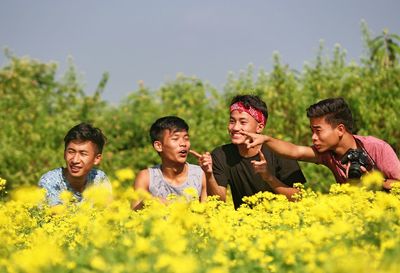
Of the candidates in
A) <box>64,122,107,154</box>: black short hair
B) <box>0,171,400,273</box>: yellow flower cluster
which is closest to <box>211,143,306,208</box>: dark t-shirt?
<box>64,122,107,154</box>: black short hair

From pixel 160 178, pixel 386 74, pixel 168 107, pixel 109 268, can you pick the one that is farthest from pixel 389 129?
pixel 109 268

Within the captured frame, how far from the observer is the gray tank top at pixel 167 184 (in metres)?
6.45

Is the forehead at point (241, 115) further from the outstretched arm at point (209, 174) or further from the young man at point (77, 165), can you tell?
the young man at point (77, 165)

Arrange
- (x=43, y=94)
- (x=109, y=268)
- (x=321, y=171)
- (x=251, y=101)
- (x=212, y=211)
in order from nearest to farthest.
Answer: (x=109, y=268)
(x=212, y=211)
(x=251, y=101)
(x=321, y=171)
(x=43, y=94)

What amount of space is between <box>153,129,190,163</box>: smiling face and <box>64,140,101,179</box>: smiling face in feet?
1.99

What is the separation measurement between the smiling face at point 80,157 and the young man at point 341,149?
4.77 ft

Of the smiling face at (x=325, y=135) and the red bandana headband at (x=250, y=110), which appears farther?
the red bandana headband at (x=250, y=110)

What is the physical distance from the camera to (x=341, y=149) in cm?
598

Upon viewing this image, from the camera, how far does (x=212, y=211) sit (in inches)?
205

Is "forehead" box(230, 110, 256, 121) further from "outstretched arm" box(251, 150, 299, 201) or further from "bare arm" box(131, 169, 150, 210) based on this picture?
"bare arm" box(131, 169, 150, 210)

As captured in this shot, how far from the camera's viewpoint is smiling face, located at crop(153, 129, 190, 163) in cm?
636

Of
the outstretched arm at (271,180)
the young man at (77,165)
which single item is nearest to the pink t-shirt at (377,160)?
the outstretched arm at (271,180)

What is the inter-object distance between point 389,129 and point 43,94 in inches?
277

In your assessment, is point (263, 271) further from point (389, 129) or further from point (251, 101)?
point (389, 129)
